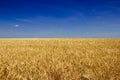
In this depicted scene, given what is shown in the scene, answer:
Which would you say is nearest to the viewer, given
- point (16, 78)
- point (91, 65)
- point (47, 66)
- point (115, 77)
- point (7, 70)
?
point (16, 78)

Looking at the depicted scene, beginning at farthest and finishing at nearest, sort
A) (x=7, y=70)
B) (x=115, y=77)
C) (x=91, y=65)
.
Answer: (x=91, y=65) < (x=7, y=70) < (x=115, y=77)

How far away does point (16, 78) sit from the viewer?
303 cm

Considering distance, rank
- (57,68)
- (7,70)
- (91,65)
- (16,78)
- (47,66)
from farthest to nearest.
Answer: (91,65) → (47,66) → (57,68) → (7,70) → (16,78)

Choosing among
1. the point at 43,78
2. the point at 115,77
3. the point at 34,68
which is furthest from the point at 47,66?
the point at 115,77

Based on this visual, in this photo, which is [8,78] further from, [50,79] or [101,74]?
[101,74]

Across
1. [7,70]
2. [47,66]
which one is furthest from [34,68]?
[7,70]

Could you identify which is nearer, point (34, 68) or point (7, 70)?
point (7, 70)

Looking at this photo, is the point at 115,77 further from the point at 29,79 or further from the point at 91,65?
the point at 29,79

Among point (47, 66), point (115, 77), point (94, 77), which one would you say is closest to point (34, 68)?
point (47, 66)

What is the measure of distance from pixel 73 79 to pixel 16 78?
113 cm

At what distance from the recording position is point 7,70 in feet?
11.6

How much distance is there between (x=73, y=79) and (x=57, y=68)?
28.0 inches

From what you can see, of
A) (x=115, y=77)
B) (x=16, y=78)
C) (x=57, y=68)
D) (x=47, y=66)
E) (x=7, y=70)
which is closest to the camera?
(x=16, y=78)

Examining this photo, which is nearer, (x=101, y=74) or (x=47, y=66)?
(x=101, y=74)
